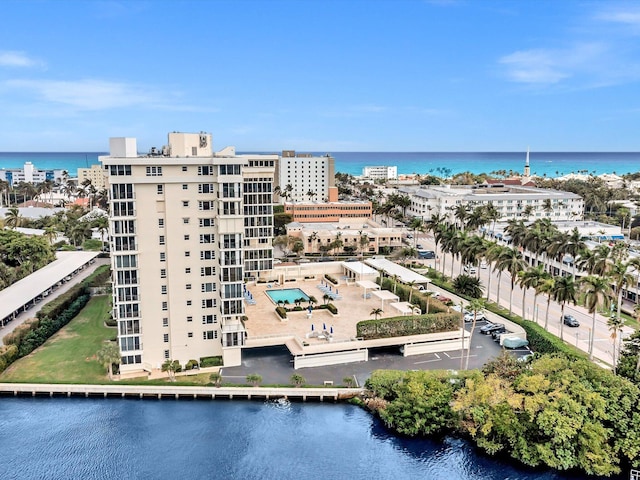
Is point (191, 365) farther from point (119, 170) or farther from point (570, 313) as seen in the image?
point (570, 313)

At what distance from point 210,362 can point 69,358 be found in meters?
15.0

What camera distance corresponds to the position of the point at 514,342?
5997 centimetres

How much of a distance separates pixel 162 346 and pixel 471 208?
9843cm

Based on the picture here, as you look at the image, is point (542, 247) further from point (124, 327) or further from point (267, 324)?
point (124, 327)

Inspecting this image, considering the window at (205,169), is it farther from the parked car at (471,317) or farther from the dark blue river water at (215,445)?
the parked car at (471,317)

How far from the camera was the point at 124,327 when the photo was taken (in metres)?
53.0

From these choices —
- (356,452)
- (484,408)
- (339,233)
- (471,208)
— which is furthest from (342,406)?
(471,208)

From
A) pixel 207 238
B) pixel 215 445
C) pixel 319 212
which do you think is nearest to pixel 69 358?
pixel 207 238

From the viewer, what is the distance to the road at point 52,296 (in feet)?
211

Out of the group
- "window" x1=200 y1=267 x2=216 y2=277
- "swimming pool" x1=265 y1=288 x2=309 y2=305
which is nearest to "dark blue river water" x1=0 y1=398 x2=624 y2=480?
"window" x1=200 y1=267 x2=216 y2=277

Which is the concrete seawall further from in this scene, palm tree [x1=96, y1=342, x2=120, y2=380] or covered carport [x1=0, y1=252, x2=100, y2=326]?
covered carport [x1=0, y1=252, x2=100, y2=326]

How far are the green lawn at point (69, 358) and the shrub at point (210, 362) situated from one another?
8949mm

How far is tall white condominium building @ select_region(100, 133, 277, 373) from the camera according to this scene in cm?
5231

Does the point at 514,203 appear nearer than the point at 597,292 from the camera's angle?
No
